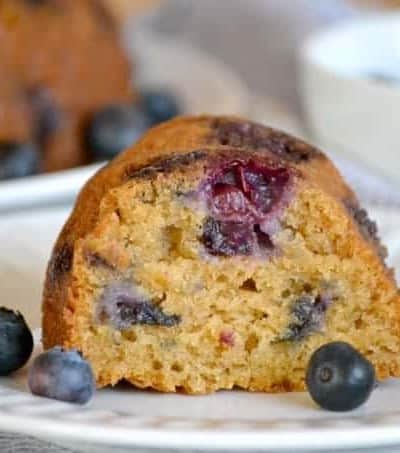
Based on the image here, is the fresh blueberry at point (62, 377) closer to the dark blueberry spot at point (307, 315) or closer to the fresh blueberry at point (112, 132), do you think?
the dark blueberry spot at point (307, 315)

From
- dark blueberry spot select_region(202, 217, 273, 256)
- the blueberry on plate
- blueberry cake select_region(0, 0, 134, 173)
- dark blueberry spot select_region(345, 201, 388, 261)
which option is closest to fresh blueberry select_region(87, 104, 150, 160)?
blueberry cake select_region(0, 0, 134, 173)

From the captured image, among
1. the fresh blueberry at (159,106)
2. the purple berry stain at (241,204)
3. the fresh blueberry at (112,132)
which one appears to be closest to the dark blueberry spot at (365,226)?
the purple berry stain at (241,204)

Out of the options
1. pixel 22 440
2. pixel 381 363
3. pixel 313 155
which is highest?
pixel 313 155

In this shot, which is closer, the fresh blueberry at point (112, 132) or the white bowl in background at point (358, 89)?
the white bowl in background at point (358, 89)

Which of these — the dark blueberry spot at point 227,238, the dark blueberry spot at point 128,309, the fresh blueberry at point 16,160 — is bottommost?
the dark blueberry spot at point 128,309

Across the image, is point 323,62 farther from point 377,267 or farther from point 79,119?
point 377,267

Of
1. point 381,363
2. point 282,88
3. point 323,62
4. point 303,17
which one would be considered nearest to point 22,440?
point 381,363

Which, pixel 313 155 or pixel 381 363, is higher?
pixel 313 155
